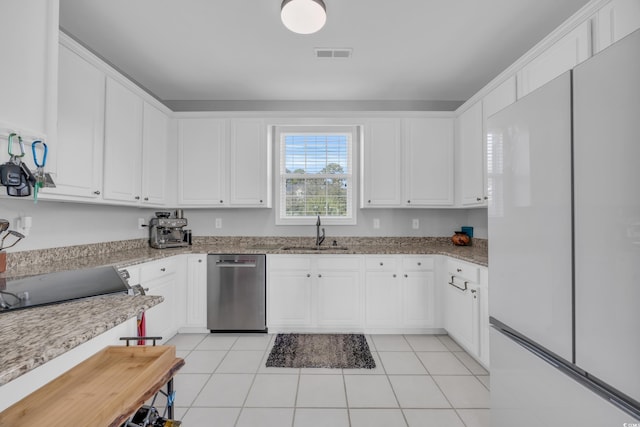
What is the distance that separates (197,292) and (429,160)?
289 cm

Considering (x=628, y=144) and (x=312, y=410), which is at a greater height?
(x=628, y=144)

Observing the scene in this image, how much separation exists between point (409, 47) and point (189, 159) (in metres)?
2.51

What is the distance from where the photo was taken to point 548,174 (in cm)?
100

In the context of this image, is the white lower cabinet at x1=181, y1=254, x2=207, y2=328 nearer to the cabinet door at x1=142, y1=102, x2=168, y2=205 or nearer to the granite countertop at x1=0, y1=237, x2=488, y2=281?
the granite countertop at x1=0, y1=237, x2=488, y2=281

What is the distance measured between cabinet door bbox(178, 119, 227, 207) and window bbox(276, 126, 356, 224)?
73 centimetres

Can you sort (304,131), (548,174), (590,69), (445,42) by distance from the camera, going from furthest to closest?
(304,131) → (445,42) → (548,174) → (590,69)

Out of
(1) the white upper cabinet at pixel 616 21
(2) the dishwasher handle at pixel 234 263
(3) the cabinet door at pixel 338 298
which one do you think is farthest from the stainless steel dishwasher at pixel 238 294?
(1) the white upper cabinet at pixel 616 21

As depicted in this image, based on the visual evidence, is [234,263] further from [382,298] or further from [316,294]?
[382,298]

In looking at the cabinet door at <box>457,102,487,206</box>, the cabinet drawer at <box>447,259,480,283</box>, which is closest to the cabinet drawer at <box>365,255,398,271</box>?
the cabinet drawer at <box>447,259,480,283</box>

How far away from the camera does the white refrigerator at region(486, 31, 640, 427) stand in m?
0.76

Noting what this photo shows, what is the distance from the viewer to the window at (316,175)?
345 centimetres

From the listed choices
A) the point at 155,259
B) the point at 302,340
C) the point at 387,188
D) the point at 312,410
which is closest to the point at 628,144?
the point at 312,410

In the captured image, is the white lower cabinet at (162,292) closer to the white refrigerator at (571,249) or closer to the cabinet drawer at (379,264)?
the cabinet drawer at (379,264)

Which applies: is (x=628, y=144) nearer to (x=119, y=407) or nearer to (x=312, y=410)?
(x=119, y=407)
